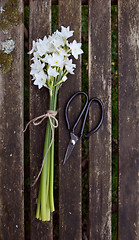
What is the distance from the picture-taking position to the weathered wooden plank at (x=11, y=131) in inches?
40.8

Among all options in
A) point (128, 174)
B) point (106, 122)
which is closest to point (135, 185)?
point (128, 174)

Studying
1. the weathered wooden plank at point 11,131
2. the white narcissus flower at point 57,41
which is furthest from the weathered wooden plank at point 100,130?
the weathered wooden plank at point 11,131

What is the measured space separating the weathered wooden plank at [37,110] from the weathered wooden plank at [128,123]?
38cm

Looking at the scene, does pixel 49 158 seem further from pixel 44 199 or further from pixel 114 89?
pixel 114 89

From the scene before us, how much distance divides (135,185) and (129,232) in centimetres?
24

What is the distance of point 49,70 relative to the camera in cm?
91

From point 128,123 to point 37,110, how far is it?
47 cm

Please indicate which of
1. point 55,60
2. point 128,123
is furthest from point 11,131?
point 128,123

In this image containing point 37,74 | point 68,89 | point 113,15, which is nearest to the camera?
point 37,74

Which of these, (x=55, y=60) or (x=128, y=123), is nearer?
(x=55, y=60)

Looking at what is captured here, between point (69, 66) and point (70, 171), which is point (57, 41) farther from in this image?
point (70, 171)

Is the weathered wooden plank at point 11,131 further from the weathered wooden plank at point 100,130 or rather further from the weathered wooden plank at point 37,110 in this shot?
the weathered wooden plank at point 100,130

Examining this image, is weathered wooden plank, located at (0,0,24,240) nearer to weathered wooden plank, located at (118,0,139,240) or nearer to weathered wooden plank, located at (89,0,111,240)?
weathered wooden plank, located at (89,0,111,240)

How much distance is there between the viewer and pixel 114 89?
1.34 meters
